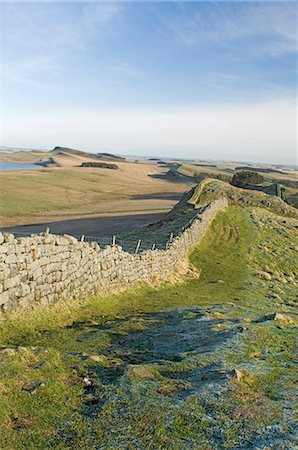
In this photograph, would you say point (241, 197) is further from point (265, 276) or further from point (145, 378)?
point (145, 378)

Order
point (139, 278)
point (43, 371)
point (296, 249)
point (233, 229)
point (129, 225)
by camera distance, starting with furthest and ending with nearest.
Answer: point (129, 225) < point (233, 229) < point (296, 249) < point (139, 278) < point (43, 371)

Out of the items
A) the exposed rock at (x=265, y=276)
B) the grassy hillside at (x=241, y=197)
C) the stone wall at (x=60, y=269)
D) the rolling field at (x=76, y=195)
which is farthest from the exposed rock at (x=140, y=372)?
the rolling field at (x=76, y=195)

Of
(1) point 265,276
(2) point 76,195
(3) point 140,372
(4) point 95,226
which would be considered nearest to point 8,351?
(3) point 140,372

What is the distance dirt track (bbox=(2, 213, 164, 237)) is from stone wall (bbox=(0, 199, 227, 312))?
26.8m

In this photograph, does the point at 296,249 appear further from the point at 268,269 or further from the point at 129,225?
the point at 129,225

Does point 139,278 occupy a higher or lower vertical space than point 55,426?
lower

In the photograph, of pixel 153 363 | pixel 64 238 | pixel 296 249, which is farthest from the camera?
pixel 296 249

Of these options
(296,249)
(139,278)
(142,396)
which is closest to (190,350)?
(142,396)

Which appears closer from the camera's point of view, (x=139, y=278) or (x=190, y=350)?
(x=190, y=350)

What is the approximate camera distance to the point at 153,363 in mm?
9914

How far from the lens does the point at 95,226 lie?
54.9m

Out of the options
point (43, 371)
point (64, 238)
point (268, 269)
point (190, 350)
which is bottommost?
point (268, 269)

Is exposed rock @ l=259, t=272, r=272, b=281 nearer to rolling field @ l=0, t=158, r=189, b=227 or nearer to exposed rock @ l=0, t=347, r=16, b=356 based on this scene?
exposed rock @ l=0, t=347, r=16, b=356

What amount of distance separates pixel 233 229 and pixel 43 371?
113 ft
